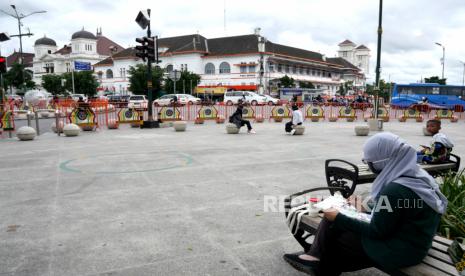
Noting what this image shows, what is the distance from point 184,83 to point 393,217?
6293 centimetres

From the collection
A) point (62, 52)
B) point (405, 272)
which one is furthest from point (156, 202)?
point (62, 52)

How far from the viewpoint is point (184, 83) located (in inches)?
2525

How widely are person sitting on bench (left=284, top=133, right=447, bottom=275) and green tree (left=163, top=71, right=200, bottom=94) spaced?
202ft

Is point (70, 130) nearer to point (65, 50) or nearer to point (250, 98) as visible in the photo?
point (250, 98)

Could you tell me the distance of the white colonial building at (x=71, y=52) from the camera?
349ft

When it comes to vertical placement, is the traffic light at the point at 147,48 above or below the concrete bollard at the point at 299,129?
above

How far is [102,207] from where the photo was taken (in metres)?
5.58

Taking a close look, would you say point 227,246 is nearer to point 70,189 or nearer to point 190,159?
point 70,189

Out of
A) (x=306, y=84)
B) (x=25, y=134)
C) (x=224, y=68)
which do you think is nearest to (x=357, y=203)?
(x=25, y=134)

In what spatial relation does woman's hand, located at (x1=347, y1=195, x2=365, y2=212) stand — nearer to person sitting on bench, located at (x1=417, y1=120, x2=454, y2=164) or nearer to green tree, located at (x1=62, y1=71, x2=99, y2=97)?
person sitting on bench, located at (x1=417, y1=120, x2=454, y2=164)

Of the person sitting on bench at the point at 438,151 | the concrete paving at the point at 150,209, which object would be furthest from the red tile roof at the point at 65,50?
the person sitting on bench at the point at 438,151

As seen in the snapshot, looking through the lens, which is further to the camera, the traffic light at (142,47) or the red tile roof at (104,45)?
the red tile roof at (104,45)

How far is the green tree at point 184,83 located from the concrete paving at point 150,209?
53015 millimetres

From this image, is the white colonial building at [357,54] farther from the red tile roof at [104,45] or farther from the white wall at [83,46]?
the white wall at [83,46]
